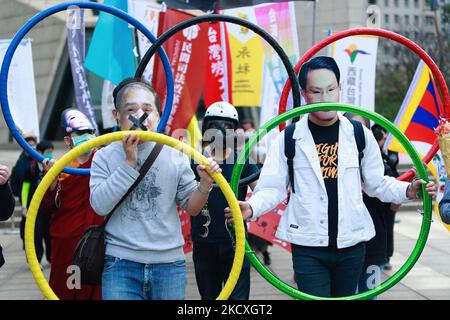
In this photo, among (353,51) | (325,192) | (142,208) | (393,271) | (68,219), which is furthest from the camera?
(393,271)

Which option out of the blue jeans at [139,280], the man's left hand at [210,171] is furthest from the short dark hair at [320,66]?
the blue jeans at [139,280]

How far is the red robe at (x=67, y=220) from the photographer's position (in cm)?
477

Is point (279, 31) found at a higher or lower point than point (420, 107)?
higher

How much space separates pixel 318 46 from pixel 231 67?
3407 millimetres

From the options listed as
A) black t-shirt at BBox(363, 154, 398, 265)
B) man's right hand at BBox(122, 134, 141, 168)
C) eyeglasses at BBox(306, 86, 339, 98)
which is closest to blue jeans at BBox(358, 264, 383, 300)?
black t-shirt at BBox(363, 154, 398, 265)

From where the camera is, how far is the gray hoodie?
10.7 ft

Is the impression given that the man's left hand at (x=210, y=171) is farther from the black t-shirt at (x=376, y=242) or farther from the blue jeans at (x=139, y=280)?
the black t-shirt at (x=376, y=242)

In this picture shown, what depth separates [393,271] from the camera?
26.6 ft

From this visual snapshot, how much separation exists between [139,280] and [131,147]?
682mm

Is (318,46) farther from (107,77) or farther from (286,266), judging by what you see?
(286,266)

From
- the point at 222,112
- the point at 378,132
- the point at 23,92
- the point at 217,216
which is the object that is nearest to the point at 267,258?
the point at 378,132

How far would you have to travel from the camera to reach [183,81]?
744cm

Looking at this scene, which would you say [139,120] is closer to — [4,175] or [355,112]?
[4,175]
